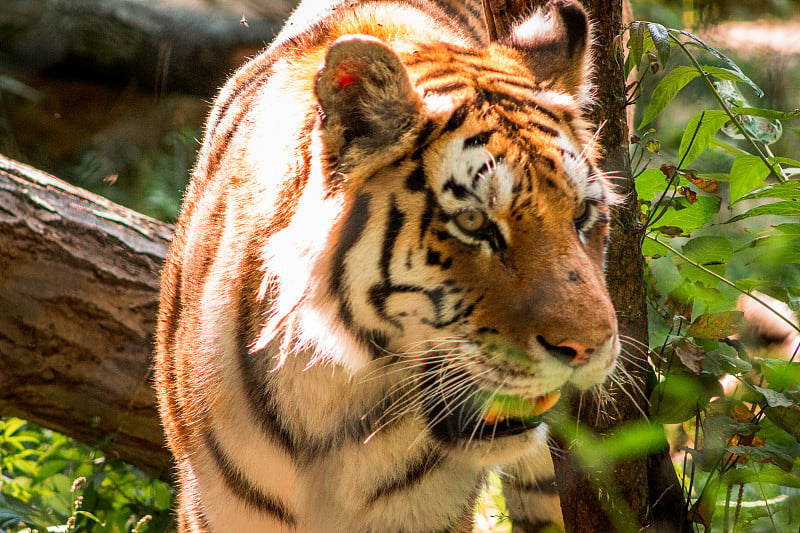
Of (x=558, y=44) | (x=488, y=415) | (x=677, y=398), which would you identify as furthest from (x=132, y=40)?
(x=677, y=398)

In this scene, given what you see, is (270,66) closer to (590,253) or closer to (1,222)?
(590,253)

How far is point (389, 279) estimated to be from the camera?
1.70 metres

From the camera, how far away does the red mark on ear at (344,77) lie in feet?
5.32

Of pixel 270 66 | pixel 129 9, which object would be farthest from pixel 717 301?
pixel 129 9

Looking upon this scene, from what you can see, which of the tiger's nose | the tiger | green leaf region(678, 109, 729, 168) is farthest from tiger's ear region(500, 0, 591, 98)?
the tiger's nose

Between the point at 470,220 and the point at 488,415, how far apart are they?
45 cm

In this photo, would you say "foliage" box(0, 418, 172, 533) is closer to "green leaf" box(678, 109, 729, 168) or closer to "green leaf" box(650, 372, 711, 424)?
"green leaf" box(650, 372, 711, 424)

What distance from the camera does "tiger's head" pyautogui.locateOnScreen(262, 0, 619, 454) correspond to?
158 centimetres

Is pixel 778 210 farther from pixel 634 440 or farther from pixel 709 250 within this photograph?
pixel 634 440

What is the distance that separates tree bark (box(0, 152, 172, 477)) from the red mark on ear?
194 centimetres

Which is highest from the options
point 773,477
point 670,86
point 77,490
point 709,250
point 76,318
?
point 670,86

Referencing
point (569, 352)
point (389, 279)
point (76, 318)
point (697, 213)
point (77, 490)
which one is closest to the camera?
point (569, 352)

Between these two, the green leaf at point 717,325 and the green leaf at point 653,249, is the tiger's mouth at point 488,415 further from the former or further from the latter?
the green leaf at point 653,249

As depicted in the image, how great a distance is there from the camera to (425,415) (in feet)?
6.28
